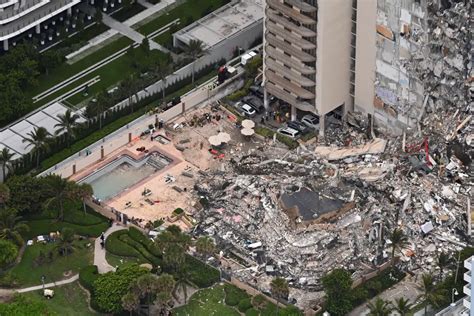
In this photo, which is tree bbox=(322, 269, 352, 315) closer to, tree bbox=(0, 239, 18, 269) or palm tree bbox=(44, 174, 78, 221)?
palm tree bbox=(44, 174, 78, 221)

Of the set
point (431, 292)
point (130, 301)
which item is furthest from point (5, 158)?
point (431, 292)

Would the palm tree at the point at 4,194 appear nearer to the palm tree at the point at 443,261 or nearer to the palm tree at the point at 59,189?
the palm tree at the point at 59,189

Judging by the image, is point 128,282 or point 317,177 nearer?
point 128,282

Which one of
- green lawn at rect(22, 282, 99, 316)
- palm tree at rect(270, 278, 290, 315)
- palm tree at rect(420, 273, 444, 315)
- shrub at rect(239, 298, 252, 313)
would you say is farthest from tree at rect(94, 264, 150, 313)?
palm tree at rect(420, 273, 444, 315)

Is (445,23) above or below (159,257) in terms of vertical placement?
above

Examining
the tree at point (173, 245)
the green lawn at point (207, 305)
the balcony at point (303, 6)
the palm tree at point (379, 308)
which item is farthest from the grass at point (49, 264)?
the balcony at point (303, 6)

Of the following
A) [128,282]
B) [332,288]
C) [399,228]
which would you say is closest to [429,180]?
[399,228]

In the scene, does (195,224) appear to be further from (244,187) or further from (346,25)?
(346,25)
